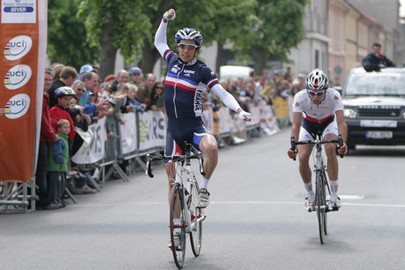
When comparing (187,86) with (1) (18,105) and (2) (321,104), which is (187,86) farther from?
(1) (18,105)

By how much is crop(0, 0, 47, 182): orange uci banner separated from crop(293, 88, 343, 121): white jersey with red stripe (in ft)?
12.1

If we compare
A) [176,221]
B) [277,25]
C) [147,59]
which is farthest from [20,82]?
[277,25]

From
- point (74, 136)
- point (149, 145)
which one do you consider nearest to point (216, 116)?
point (149, 145)

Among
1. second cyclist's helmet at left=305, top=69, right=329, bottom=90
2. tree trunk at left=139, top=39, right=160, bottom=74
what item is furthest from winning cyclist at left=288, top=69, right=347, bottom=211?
tree trunk at left=139, top=39, right=160, bottom=74

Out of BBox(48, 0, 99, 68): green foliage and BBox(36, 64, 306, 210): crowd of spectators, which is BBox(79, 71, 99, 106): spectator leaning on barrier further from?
BBox(48, 0, 99, 68): green foliage

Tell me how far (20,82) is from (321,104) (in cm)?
412

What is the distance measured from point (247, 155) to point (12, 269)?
15.3 m

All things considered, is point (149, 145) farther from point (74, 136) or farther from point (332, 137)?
point (332, 137)

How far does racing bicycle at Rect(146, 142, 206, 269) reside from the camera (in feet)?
31.5

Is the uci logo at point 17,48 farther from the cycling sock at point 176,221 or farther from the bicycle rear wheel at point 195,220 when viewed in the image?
the cycling sock at point 176,221

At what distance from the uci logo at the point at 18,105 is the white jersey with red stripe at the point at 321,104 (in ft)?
12.5

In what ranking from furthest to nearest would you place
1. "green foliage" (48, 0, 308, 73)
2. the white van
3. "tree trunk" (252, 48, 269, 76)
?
"tree trunk" (252, 48, 269, 76) → the white van → "green foliage" (48, 0, 308, 73)

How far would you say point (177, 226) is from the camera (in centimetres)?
966

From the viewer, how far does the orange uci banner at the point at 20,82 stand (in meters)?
13.9
